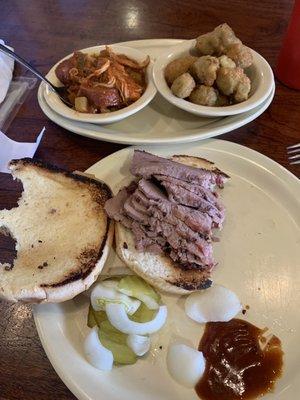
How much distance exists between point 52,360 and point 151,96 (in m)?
1.51

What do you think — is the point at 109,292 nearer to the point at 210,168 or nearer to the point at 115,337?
the point at 115,337

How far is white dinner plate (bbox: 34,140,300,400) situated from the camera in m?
1.50

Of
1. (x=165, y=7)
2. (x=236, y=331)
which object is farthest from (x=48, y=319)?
(x=165, y=7)

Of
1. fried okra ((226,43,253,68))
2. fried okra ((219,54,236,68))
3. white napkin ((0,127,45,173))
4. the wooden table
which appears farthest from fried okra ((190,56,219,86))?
white napkin ((0,127,45,173))

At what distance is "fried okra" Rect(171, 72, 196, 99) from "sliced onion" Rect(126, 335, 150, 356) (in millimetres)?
1340

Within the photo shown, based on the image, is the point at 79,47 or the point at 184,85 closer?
the point at 184,85

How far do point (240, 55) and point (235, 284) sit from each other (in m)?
1.32

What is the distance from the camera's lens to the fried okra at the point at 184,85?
219cm

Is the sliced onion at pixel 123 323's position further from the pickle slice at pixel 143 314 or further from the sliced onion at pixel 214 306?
the sliced onion at pixel 214 306

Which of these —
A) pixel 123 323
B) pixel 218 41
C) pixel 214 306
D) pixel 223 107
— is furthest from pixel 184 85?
pixel 123 323

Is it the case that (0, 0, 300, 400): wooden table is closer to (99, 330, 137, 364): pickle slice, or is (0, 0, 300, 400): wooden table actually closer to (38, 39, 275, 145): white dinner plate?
(38, 39, 275, 145): white dinner plate

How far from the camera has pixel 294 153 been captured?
2.20 metres

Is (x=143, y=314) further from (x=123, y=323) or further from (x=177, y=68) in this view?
(x=177, y=68)

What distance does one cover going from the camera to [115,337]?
5.12 feet
